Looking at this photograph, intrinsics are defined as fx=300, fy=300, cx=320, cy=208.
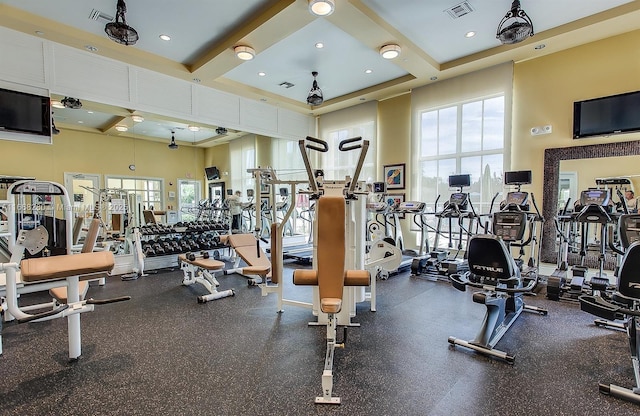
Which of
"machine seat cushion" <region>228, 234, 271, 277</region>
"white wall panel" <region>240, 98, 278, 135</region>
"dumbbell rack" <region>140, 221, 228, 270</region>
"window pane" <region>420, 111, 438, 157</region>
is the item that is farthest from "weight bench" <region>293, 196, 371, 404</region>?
"white wall panel" <region>240, 98, 278, 135</region>

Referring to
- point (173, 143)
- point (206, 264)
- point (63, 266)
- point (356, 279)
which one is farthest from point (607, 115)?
point (173, 143)

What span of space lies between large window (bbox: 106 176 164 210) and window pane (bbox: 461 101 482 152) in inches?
258

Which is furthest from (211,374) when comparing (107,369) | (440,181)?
(440,181)

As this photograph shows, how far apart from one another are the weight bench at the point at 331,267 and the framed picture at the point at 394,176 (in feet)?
17.3

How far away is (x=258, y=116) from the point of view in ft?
24.7

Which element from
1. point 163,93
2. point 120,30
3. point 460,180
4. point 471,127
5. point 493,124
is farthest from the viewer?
point 471,127

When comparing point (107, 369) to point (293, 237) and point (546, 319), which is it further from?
point (293, 237)

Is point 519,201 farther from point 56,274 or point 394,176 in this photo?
point 56,274

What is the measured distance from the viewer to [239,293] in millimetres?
4551

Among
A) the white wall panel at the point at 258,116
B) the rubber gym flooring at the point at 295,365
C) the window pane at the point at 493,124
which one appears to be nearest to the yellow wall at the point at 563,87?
the window pane at the point at 493,124

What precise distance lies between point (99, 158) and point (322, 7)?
482 centimetres

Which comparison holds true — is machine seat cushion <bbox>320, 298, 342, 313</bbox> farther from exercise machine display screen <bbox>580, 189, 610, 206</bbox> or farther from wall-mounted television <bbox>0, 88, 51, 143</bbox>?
wall-mounted television <bbox>0, 88, 51, 143</bbox>

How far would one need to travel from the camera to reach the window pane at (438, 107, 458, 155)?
259 inches

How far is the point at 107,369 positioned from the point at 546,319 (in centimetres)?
455
